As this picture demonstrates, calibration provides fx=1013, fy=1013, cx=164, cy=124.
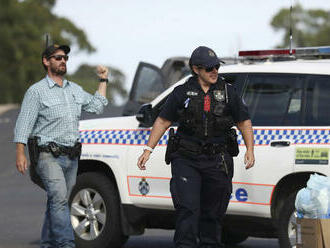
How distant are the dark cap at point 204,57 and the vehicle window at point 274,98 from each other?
1.32 metres

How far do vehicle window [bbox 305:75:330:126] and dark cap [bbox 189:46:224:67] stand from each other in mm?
1327

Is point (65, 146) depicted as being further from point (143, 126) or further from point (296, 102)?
point (296, 102)

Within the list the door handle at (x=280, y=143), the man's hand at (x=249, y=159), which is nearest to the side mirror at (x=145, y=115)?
the door handle at (x=280, y=143)

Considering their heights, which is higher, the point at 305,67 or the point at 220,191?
the point at 305,67

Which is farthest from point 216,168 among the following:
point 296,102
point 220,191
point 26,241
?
point 26,241

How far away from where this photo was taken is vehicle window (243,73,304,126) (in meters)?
8.65

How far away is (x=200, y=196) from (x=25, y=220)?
5337mm

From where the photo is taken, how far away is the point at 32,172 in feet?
28.6

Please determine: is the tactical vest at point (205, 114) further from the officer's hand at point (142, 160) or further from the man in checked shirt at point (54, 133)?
the man in checked shirt at point (54, 133)

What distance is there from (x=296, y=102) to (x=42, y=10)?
72.8m

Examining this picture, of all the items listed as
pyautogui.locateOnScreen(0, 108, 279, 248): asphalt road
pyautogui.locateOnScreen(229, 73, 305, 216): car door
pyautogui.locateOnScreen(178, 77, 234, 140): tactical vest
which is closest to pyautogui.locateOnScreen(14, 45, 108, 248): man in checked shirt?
pyautogui.locateOnScreen(178, 77, 234, 140): tactical vest

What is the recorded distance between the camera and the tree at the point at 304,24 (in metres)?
117

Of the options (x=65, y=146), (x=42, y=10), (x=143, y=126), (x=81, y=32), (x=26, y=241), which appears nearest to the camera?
(x=65, y=146)

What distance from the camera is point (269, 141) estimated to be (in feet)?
28.1
